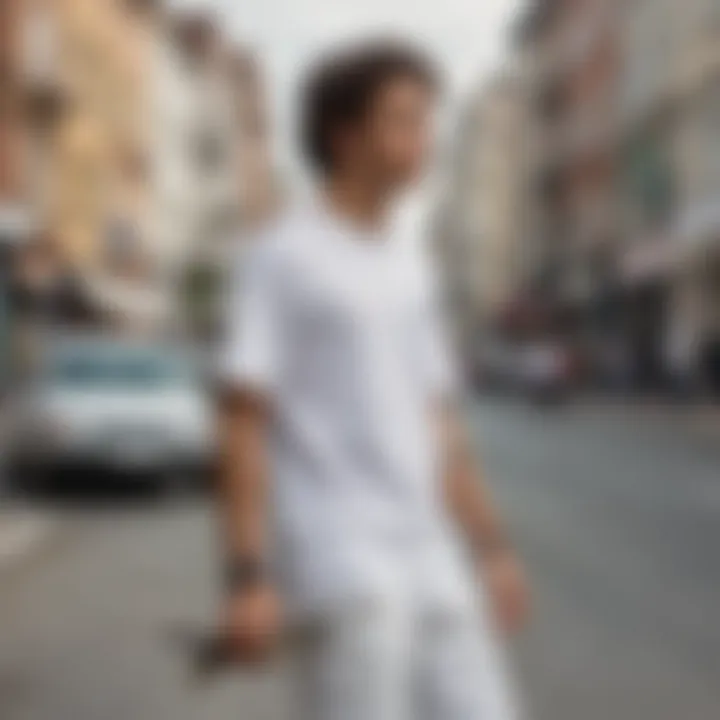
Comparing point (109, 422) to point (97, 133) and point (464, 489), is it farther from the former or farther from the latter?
point (97, 133)

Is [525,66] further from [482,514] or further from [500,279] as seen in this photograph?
[482,514]

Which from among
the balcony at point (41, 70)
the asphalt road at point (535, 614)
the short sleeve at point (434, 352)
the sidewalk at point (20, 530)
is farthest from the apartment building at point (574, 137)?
the short sleeve at point (434, 352)

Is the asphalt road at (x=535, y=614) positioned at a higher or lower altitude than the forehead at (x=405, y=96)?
lower

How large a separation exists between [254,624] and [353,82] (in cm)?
70

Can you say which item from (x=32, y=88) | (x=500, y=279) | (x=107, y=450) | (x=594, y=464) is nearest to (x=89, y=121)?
(x=32, y=88)

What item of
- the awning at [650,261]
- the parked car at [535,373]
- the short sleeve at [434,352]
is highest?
the short sleeve at [434,352]

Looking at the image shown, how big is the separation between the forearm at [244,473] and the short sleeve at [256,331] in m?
0.03

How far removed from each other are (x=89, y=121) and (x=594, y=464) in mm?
35023

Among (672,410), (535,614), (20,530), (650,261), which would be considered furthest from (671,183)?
A: (535,614)

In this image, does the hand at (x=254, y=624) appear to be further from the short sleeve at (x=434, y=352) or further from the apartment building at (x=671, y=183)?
the apartment building at (x=671, y=183)

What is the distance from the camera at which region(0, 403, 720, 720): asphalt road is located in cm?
768

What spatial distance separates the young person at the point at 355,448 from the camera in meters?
2.87

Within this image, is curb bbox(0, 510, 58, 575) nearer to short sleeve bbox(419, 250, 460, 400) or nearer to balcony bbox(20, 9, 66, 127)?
short sleeve bbox(419, 250, 460, 400)

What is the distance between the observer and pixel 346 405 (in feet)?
9.44
